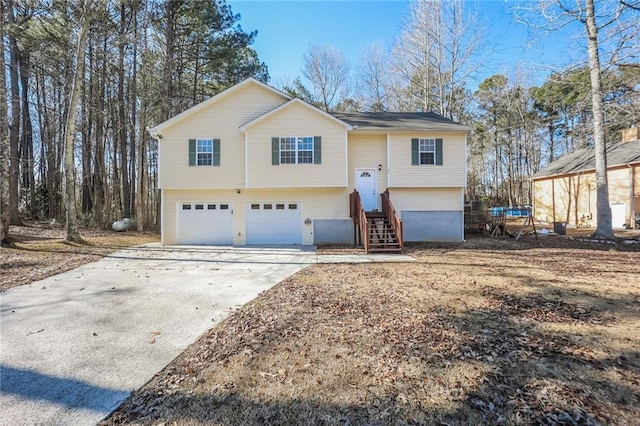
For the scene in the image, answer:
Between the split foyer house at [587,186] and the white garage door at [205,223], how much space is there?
21.7m

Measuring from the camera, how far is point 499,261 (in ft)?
31.9

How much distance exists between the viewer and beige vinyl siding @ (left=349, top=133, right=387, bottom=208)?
14.3 m

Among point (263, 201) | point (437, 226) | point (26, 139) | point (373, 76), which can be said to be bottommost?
point (437, 226)

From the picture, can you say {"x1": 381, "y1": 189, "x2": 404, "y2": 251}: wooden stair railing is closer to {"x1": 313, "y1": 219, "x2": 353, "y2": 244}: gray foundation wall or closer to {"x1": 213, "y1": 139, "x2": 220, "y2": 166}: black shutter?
{"x1": 313, "y1": 219, "x2": 353, "y2": 244}: gray foundation wall

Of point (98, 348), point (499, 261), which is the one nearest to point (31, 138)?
point (98, 348)

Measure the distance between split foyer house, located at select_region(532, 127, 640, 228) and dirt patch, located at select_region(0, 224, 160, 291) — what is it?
25.8m

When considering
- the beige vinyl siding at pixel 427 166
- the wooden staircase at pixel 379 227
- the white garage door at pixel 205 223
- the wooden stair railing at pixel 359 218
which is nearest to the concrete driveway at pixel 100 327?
the wooden stair railing at pixel 359 218

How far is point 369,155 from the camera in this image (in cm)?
1438

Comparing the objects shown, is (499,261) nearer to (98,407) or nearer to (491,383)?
(491,383)

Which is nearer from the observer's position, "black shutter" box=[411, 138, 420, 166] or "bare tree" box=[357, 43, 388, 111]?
"black shutter" box=[411, 138, 420, 166]

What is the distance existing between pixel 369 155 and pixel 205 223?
7.86m

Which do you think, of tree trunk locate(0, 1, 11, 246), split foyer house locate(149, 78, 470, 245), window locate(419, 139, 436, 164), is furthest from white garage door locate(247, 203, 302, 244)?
tree trunk locate(0, 1, 11, 246)

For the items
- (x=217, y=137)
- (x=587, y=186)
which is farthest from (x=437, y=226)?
(x=587, y=186)

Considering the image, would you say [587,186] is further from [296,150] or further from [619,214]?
[296,150]
